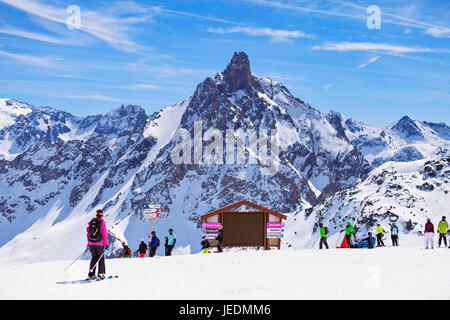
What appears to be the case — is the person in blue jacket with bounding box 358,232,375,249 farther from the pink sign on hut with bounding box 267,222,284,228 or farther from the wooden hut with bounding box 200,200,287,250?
the pink sign on hut with bounding box 267,222,284,228

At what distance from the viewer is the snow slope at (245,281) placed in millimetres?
11875

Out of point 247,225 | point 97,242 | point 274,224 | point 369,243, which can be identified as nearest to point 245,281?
point 97,242

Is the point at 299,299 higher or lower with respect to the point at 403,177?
lower

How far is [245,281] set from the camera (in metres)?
14.1

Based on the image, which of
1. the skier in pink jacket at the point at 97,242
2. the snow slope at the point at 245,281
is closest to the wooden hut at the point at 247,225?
the snow slope at the point at 245,281

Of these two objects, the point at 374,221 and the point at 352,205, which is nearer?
the point at 374,221

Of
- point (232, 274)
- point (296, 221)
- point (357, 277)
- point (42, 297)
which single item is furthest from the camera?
point (296, 221)

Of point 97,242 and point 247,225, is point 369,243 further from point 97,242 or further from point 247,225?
point 97,242

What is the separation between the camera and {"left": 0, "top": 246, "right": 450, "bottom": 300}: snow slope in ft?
39.0

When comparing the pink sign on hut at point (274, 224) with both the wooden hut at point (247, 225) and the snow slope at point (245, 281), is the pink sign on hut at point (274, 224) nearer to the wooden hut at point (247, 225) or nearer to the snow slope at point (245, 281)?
the wooden hut at point (247, 225)

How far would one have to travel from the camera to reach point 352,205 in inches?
3526
